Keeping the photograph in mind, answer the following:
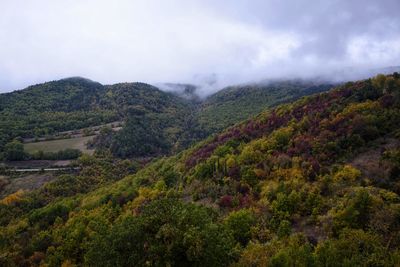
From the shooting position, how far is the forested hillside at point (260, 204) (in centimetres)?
3528

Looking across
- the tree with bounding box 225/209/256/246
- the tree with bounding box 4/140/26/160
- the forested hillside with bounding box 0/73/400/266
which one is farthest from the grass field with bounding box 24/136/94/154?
the tree with bounding box 225/209/256/246

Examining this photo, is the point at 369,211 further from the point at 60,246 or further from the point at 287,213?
the point at 60,246

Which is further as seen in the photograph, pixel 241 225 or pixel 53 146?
pixel 53 146

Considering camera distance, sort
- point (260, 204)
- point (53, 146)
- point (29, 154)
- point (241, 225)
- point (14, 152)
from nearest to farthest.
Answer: point (241, 225), point (260, 204), point (14, 152), point (29, 154), point (53, 146)

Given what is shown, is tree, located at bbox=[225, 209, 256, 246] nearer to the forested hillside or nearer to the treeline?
the forested hillside

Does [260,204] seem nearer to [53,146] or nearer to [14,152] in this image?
[14,152]

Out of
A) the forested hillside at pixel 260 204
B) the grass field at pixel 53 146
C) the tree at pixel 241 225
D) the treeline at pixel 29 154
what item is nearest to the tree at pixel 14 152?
the treeline at pixel 29 154

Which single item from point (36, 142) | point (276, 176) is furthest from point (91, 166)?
point (276, 176)

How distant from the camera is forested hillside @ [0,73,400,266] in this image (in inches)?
1389

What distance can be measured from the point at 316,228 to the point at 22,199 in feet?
339

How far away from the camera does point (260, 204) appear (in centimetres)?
6800

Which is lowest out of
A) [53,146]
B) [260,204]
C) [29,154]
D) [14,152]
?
[260,204]

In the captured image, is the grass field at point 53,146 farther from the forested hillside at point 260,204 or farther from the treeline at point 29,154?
the forested hillside at point 260,204

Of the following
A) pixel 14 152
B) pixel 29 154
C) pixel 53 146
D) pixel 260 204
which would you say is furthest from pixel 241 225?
pixel 53 146
